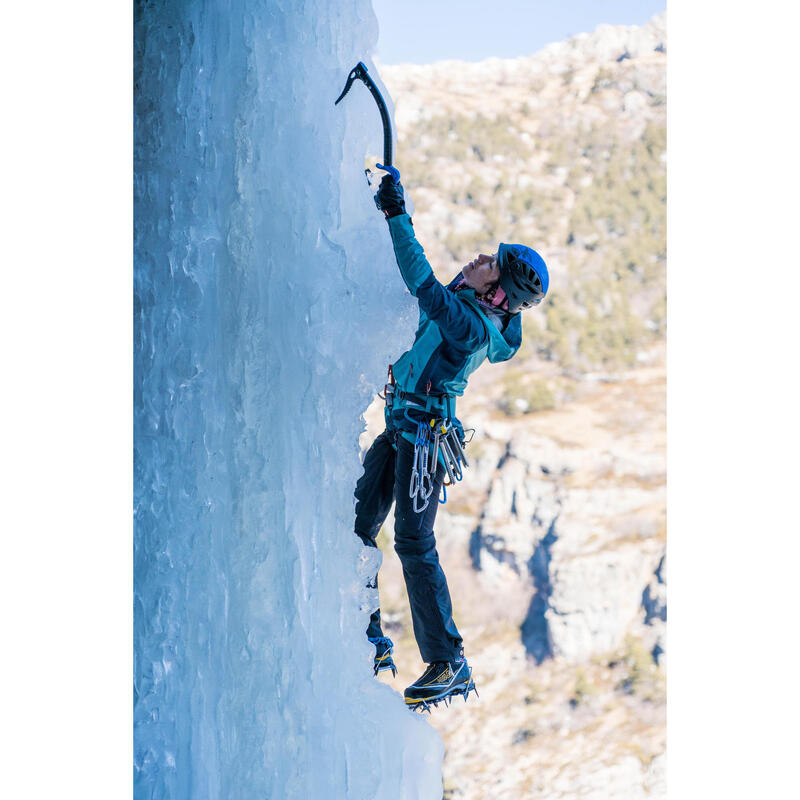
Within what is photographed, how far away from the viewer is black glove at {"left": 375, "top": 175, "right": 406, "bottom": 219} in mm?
2111

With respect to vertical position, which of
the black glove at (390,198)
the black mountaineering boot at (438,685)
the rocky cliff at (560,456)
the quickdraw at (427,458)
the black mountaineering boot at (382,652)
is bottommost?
the black mountaineering boot at (438,685)

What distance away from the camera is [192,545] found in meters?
2.34

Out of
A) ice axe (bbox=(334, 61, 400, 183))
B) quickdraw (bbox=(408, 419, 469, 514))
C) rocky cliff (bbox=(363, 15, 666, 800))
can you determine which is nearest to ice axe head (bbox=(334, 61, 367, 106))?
ice axe (bbox=(334, 61, 400, 183))

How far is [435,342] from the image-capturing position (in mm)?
2314

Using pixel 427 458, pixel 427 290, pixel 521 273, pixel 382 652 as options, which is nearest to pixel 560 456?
pixel 382 652

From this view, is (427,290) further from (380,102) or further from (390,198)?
(380,102)

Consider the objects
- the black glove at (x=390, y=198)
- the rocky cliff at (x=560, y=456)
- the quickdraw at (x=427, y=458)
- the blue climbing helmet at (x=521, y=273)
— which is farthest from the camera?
the rocky cliff at (x=560, y=456)

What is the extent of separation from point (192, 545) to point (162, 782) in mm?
644

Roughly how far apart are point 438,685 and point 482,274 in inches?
44.5

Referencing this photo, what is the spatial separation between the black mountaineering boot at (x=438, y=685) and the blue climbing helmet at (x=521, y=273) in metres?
1.02

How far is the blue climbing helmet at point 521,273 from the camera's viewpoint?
226 centimetres

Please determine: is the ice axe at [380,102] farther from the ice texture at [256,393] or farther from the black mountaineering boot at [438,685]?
the black mountaineering boot at [438,685]

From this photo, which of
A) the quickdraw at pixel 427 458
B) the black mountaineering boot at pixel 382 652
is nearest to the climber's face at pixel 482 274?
the quickdraw at pixel 427 458

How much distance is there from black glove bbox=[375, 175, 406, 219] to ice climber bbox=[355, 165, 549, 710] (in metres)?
0.23
